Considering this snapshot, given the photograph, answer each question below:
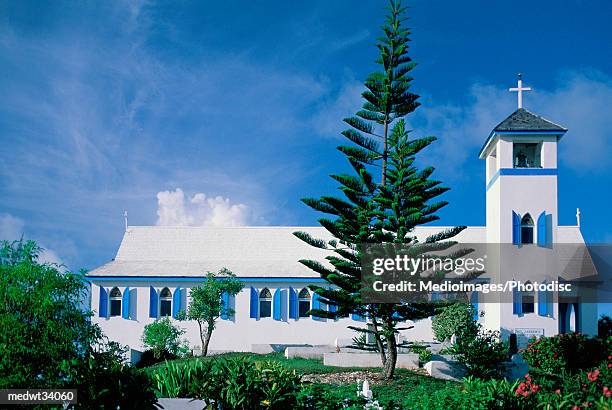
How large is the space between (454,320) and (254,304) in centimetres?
678

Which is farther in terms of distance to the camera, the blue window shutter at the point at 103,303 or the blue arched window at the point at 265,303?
the blue window shutter at the point at 103,303

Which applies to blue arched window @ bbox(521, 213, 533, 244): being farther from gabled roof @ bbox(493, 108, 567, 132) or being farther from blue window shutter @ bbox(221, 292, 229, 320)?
blue window shutter @ bbox(221, 292, 229, 320)

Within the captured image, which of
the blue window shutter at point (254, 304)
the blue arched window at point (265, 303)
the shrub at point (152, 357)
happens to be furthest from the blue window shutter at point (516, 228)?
the shrub at point (152, 357)

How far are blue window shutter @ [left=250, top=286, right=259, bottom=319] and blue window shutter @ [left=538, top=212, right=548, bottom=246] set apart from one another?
939 cm

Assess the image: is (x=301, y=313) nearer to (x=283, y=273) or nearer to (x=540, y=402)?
(x=283, y=273)

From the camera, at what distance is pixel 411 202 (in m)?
14.2

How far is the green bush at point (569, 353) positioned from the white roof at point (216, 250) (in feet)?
30.3

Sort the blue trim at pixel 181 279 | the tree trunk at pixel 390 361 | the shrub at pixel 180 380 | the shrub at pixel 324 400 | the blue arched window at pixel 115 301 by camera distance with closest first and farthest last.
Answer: the shrub at pixel 324 400 → the shrub at pixel 180 380 → the tree trunk at pixel 390 361 → the blue trim at pixel 181 279 → the blue arched window at pixel 115 301

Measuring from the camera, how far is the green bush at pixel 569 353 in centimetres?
1450

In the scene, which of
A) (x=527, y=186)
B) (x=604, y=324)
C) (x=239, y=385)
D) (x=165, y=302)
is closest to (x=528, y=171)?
(x=527, y=186)

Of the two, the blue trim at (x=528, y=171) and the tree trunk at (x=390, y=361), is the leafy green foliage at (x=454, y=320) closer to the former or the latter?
the blue trim at (x=528, y=171)

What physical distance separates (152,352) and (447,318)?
8742 mm

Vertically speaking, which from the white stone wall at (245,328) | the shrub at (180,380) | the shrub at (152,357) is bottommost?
the shrub at (152,357)

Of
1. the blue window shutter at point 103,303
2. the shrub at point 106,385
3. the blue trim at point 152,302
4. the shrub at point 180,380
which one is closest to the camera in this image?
the shrub at point 106,385
